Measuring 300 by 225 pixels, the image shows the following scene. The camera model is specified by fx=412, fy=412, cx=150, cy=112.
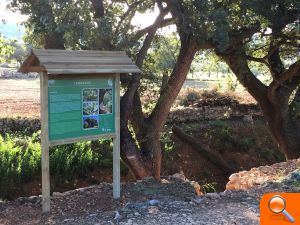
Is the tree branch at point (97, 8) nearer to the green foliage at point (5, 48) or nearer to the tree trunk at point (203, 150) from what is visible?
the green foliage at point (5, 48)

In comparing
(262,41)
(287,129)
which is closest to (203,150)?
(287,129)

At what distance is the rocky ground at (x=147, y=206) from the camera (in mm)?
5020

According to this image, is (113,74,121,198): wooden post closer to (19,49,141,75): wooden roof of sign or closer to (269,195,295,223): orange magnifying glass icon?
(19,49,141,75): wooden roof of sign

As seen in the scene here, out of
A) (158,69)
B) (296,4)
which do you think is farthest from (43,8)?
(296,4)

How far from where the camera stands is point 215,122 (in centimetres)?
1633

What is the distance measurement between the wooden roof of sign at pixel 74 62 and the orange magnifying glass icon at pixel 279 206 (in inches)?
146

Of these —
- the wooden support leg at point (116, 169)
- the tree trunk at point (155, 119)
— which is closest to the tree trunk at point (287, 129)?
the tree trunk at point (155, 119)

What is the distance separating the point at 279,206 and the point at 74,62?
4001mm

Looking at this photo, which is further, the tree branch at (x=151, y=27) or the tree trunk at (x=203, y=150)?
the tree trunk at (x=203, y=150)

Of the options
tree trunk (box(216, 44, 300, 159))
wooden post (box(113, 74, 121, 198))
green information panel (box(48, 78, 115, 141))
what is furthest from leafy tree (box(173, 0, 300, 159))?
green information panel (box(48, 78, 115, 141))

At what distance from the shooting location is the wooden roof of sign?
5.27 metres

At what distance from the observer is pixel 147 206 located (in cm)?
549

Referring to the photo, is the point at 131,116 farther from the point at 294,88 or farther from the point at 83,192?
the point at 294,88

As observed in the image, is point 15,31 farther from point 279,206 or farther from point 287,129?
point 279,206
